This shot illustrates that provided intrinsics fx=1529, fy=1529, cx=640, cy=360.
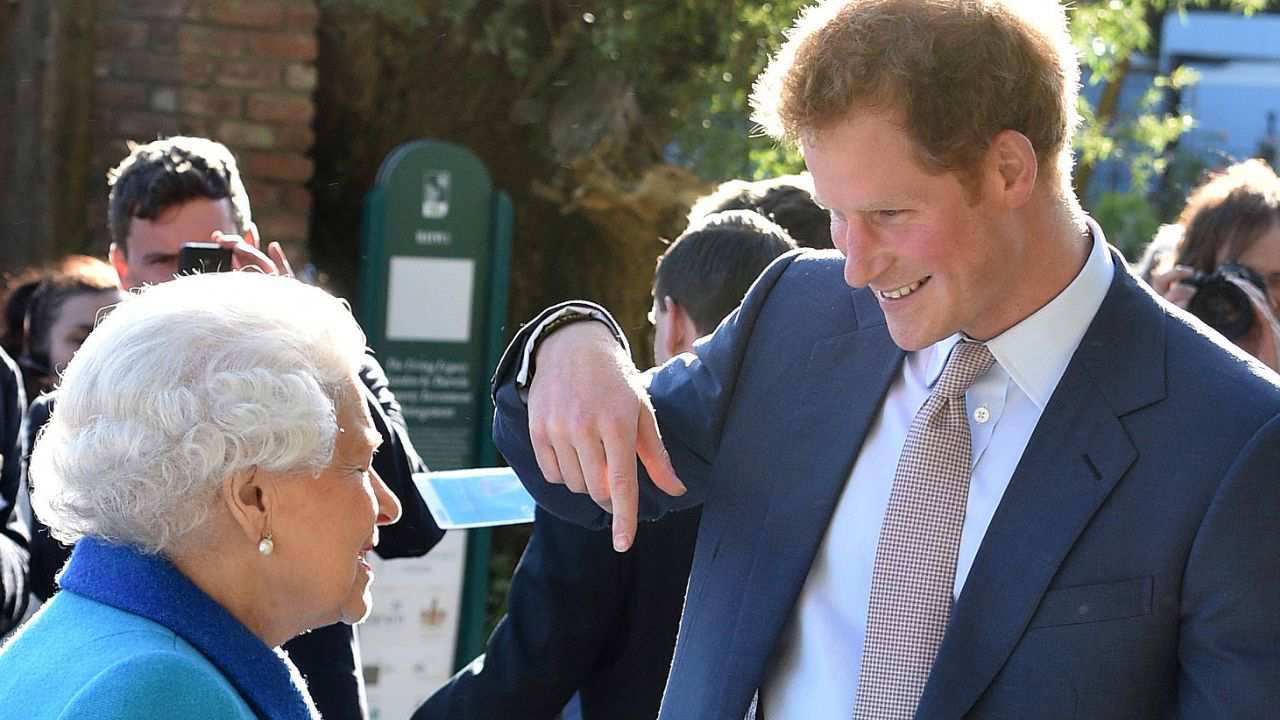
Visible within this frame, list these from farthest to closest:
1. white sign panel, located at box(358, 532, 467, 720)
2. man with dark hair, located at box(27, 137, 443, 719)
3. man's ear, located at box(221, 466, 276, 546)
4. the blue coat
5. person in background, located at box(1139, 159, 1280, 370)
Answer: white sign panel, located at box(358, 532, 467, 720)
man with dark hair, located at box(27, 137, 443, 719)
person in background, located at box(1139, 159, 1280, 370)
man's ear, located at box(221, 466, 276, 546)
the blue coat

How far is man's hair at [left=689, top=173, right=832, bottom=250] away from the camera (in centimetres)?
324

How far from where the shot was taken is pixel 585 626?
8.64ft

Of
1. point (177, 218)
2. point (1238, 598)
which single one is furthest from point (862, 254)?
point (177, 218)

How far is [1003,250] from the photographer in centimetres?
186

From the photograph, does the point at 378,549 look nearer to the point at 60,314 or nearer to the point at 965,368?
the point at 60,314

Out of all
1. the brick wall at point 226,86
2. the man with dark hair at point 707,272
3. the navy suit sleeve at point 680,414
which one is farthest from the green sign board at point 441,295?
the navy suit sleeve at point 680,414

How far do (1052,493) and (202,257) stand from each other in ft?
7.11

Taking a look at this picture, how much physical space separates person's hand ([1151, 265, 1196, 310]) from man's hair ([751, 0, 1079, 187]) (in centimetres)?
144

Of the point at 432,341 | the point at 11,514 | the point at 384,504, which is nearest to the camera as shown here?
the point at 384,504

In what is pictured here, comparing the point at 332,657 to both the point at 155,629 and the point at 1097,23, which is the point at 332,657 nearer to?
the point at 155,629

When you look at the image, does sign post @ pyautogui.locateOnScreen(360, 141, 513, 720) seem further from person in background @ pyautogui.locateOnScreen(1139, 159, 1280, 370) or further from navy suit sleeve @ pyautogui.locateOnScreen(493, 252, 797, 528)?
navy suit sleeve @ pyautogui.locateOnScreen(493, 252, 797, 528)

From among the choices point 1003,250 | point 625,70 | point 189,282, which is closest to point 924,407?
point 1003,250

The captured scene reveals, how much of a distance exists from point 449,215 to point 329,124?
4.52 feet

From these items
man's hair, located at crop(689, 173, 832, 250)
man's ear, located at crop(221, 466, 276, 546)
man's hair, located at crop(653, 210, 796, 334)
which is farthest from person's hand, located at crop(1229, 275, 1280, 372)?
man's ear, located at crop(221, 466, 276, 546)
